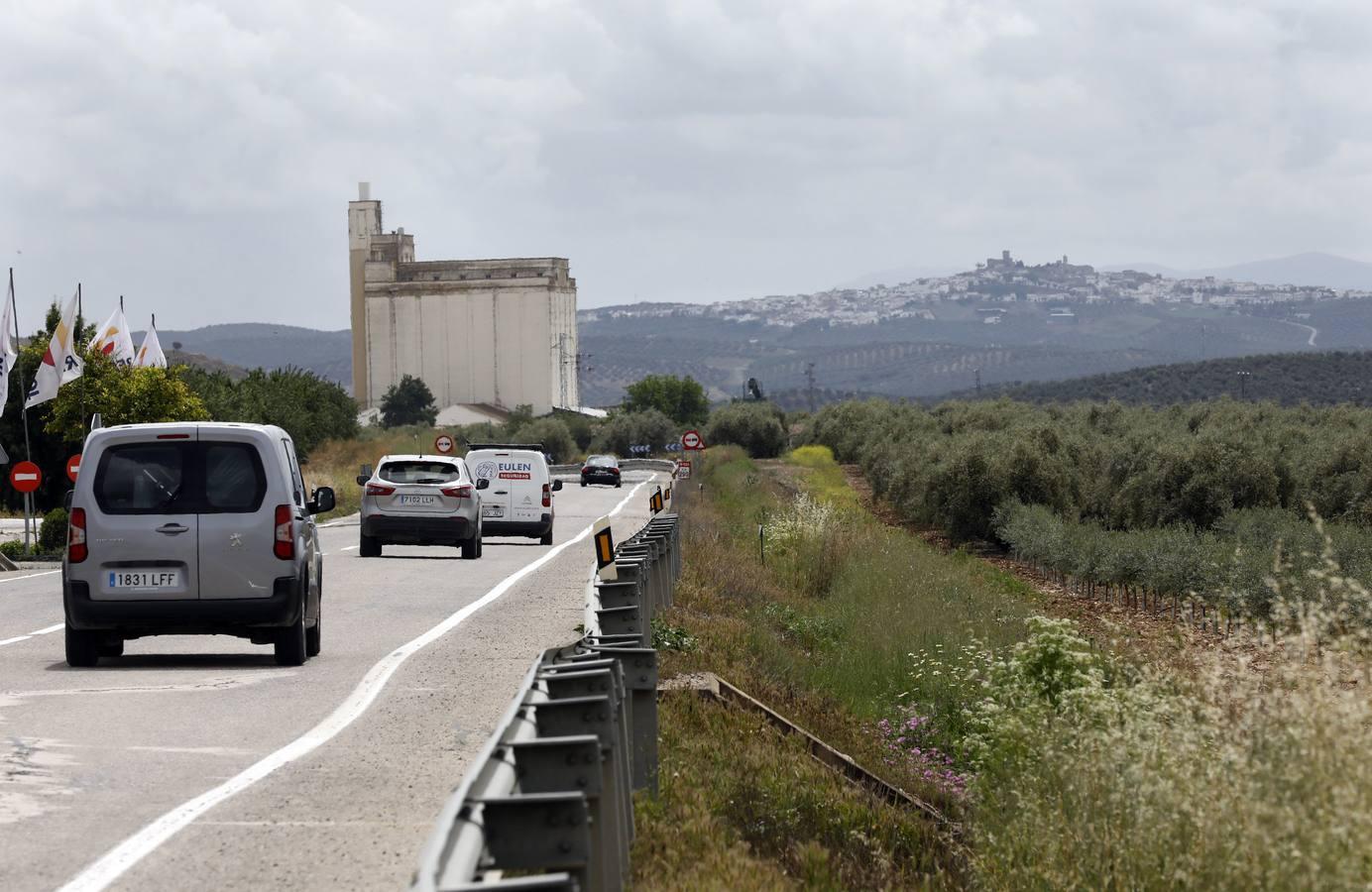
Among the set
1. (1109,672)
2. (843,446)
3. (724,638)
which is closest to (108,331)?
(724,638)

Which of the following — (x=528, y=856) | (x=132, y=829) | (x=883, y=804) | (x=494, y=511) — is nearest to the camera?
(x=528, y=856)

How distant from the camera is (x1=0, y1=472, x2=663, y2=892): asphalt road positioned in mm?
7699

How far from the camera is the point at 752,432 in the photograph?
117 m

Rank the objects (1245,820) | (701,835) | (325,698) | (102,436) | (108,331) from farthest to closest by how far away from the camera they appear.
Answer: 1. (108,331)
2. (102,436)
3. (325,698)
4. (701,835)
5. (1245,820)

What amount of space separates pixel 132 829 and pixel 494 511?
27732mm

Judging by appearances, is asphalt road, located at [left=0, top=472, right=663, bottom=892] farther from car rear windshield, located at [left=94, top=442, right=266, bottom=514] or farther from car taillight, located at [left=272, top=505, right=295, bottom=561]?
car rear windshield, located at [left=94, top=442, right=266, bottom=514]

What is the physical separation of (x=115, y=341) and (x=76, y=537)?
3402 cm

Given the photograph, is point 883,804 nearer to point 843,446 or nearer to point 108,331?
point 108,331

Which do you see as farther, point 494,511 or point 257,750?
point 494,511

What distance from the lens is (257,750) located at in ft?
34.1

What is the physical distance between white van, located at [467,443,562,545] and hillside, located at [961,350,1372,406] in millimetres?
107920

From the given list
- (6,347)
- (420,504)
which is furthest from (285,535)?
(6,347)

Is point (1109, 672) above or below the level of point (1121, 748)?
below

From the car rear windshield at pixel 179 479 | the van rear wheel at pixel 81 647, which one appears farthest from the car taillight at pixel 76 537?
the van rear wheel at pixel 81 647
